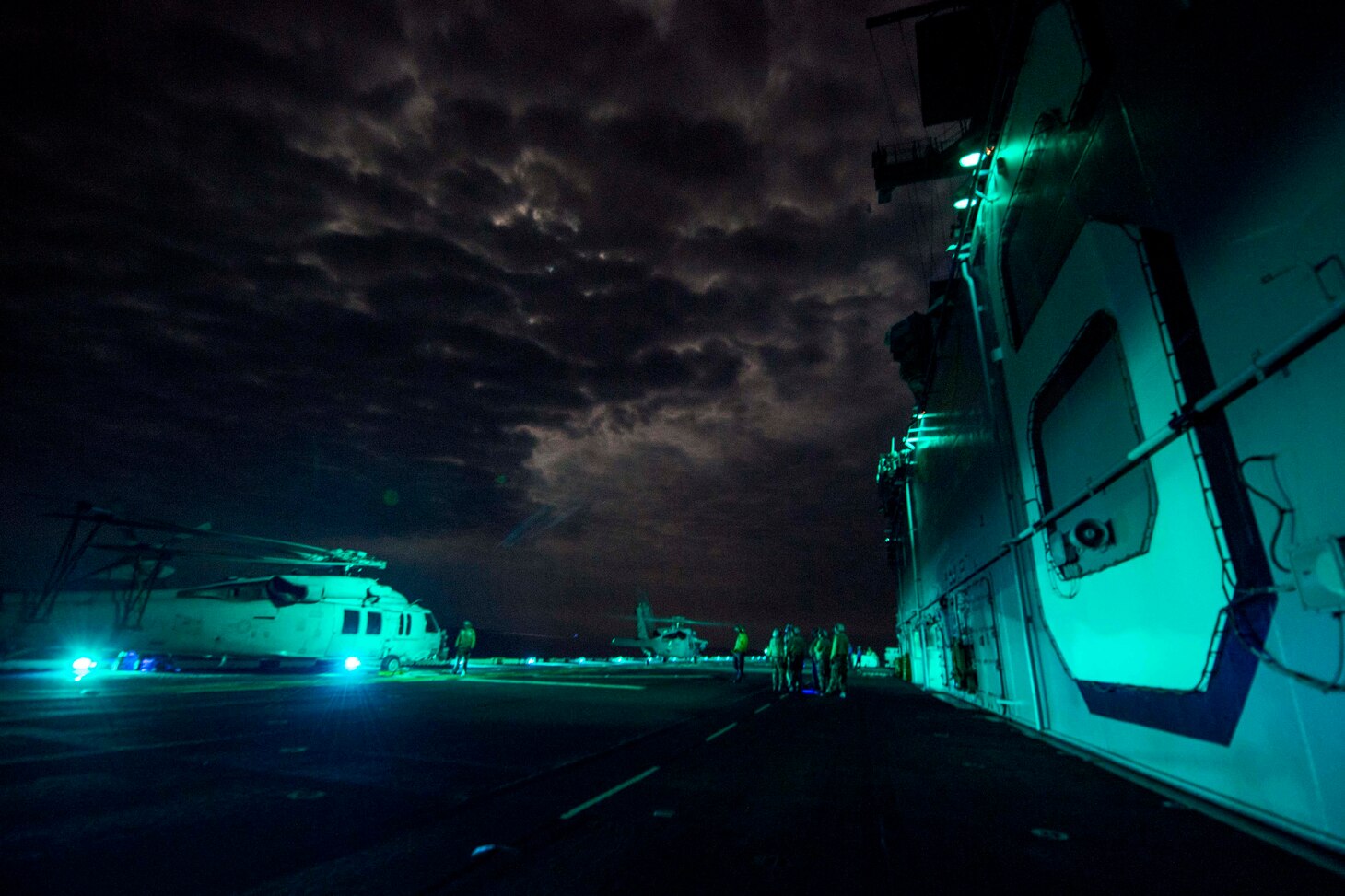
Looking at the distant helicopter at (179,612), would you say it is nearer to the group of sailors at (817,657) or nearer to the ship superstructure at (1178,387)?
the group of sailors at (817,657)

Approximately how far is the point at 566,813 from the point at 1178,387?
585 cm

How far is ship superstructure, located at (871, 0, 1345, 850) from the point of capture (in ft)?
11.4

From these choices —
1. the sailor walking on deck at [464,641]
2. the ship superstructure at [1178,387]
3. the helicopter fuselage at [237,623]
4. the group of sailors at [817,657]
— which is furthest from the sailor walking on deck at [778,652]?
the helicopter fuselage at [237,623]

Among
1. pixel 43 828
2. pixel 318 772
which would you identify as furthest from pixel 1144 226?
pixel 43 828

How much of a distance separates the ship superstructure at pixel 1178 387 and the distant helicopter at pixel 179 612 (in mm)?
22307

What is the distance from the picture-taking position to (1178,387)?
185 inches

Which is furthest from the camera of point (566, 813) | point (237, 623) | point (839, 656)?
point (237, 623)

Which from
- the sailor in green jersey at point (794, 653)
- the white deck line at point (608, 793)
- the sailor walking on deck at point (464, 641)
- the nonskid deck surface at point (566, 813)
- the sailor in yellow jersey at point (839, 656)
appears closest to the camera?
the nonskid deck surface at point (566, 813)

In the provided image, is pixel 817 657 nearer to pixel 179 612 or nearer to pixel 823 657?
pixel 823 657

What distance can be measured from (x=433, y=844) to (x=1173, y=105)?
760cm

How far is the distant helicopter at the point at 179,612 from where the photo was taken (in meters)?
18.6

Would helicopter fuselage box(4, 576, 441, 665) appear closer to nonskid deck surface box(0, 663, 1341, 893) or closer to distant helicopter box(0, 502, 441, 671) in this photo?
distant helicopter box(0, 502, 441, 671)

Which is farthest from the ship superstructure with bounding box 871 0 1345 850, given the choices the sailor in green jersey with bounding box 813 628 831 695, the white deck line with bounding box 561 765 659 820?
the sailor in green jersey with bounding box 813 628 831 695

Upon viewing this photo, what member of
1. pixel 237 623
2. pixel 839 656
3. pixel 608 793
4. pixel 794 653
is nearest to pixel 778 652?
pixel 794 653
